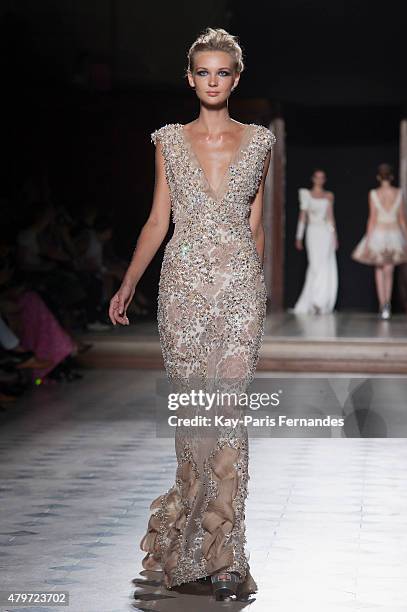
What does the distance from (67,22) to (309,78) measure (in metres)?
2.47

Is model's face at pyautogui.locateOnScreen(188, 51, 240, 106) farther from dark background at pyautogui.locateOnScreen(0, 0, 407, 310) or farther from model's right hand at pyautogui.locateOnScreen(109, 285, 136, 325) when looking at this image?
dark background at pyautogui.locateOnScreen(0, 0, 407, 310)

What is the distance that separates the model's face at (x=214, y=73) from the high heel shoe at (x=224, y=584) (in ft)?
3.84

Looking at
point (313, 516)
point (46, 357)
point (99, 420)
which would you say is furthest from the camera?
point (46, 357)

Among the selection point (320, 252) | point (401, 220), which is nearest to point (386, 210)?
point (401, 220)

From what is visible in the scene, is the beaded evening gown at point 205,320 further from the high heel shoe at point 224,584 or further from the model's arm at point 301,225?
the model's arm at point 301,225

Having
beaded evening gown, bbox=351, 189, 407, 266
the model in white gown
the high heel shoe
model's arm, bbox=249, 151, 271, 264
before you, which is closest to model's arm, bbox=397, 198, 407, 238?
beaded evening gown, bbox=351, 189, 407, 266

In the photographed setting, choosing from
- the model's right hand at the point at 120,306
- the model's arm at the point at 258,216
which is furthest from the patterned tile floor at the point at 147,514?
the model's arm at the point at 258,216

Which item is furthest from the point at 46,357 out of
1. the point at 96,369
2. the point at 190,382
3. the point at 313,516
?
the point at 190,382

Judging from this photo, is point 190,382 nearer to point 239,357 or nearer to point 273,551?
point 239,357

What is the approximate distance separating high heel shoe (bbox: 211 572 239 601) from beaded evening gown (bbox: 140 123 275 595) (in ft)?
0.27

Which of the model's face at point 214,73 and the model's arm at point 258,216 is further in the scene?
the model's arm at point 258,216

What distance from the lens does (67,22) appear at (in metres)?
13.2

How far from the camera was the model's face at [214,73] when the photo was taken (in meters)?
3.43

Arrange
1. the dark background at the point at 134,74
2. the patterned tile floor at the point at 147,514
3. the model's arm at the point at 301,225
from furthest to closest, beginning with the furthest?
the model's arm at the point at 301,225 < the dark background at the point at 134,74 < the patterned tile floor at the point at 147,514
